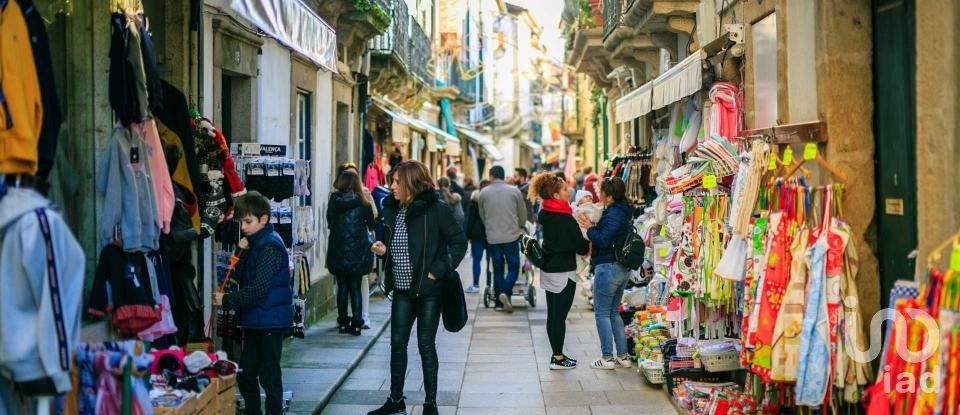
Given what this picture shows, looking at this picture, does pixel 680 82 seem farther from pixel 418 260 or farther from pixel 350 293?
pixel 350 293

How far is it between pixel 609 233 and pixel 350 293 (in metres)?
3.43

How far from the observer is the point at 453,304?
26.1 ft

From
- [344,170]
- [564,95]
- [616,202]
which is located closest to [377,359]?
[344,170]

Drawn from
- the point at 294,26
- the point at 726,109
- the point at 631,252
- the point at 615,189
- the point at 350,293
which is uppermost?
the point at 294,26

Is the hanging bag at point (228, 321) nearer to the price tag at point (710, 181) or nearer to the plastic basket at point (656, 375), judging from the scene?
the price tag at point (710, 181)

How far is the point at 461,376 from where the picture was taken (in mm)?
9938

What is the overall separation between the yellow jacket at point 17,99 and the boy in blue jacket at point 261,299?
243 cm

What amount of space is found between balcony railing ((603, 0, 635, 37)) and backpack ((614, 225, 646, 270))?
509 cm

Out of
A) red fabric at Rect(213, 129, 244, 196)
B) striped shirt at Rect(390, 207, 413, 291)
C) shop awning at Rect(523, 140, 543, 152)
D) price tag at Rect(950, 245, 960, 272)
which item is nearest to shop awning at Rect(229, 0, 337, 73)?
red fabric at Rect(213, 129, 244, 196)

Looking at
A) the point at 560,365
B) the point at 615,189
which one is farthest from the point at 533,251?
the point at 560,365

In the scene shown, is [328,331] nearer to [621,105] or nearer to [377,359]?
[377,359]

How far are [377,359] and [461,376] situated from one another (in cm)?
118

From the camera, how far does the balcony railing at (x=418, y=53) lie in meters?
23.4

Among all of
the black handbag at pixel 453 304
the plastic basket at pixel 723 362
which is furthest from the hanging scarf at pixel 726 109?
the black handbag at pixel 453 304
